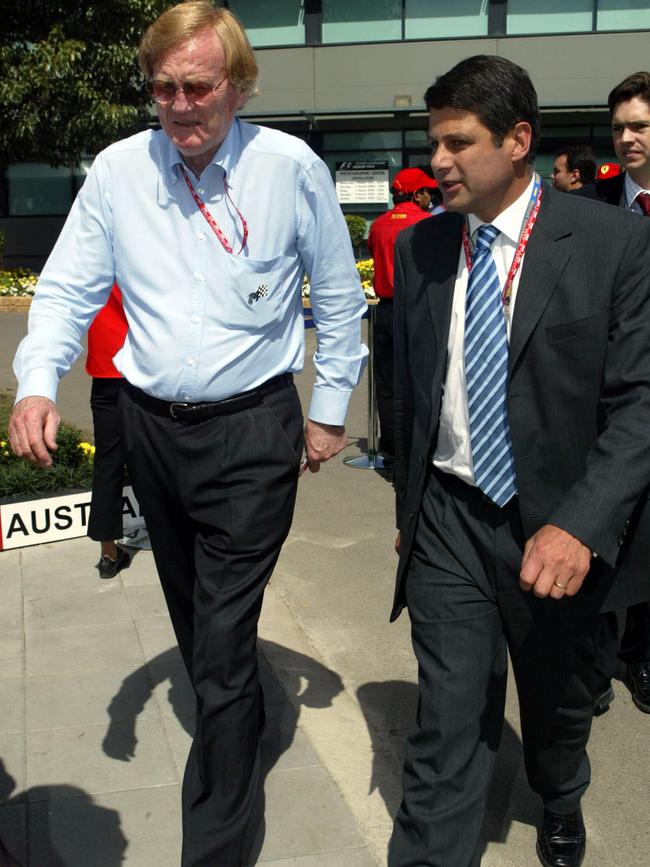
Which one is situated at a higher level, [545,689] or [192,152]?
[192,152]

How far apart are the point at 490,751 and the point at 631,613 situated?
172cm

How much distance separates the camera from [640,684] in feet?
14.0

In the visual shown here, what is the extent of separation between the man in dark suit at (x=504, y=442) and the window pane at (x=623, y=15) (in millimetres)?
24113

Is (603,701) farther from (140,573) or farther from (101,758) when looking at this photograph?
(140,573)

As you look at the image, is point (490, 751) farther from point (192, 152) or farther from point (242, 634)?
point (192, 152)

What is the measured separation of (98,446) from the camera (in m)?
5.40

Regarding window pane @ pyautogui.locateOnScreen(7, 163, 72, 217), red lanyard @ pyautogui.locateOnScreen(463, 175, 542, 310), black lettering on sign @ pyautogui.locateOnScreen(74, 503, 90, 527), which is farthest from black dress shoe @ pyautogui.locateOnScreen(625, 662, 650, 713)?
window pane @ pyautogui.locateOnScreen(7, 163, 72, 217)

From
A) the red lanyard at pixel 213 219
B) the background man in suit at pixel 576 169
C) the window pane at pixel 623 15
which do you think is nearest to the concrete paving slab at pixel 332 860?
the red lanyard at pixel 213 219

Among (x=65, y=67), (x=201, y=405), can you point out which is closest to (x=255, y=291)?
(x=201, y=405)

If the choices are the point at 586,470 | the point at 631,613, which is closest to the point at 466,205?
the point at 586,470

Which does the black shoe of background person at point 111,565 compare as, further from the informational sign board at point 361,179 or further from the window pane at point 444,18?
the window pane at point 444,18

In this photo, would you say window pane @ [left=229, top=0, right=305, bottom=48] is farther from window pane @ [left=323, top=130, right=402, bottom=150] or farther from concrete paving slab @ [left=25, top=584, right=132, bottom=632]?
concrete paving slab @ [left=25, top=584, right=132, bottom=632]

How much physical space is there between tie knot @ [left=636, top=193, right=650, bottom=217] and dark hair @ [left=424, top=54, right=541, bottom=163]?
1776mm

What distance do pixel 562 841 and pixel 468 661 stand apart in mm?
778
